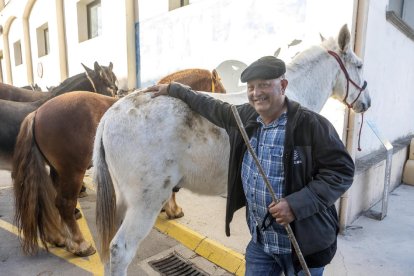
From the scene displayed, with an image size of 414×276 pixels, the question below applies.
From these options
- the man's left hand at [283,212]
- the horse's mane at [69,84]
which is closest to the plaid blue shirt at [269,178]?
the man's left hand at [283,212]

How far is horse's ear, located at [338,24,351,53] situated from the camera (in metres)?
2.38

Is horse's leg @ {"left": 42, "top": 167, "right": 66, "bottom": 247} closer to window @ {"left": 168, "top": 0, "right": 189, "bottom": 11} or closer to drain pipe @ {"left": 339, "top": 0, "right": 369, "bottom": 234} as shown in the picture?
drain pipe @ {"left": 339, "top": 0, "right": 369, "bottom": 234}

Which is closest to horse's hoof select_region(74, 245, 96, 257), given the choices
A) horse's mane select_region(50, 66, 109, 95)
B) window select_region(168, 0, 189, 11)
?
horse's mane select_region(50, 66, 109, 95)

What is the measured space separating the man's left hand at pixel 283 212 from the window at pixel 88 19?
9079 mm

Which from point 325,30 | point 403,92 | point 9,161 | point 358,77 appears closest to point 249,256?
point 358,77

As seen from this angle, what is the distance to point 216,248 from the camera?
9.53 ft

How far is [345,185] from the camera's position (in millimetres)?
1269

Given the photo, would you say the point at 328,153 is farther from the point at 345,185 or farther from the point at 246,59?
the point at 246,59

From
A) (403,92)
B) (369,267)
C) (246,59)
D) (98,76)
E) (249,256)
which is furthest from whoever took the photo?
(403,92)

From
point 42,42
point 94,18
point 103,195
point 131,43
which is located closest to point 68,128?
point 103,195

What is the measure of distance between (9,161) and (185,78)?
2.26 meters

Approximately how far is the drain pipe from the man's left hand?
2.33 meters

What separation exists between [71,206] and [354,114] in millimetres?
3209

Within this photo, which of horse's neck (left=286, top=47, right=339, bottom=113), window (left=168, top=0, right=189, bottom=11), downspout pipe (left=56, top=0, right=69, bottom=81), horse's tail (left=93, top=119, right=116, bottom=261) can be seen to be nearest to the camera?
horse's tail (left=93, top=119, right=116, bottom=261)
